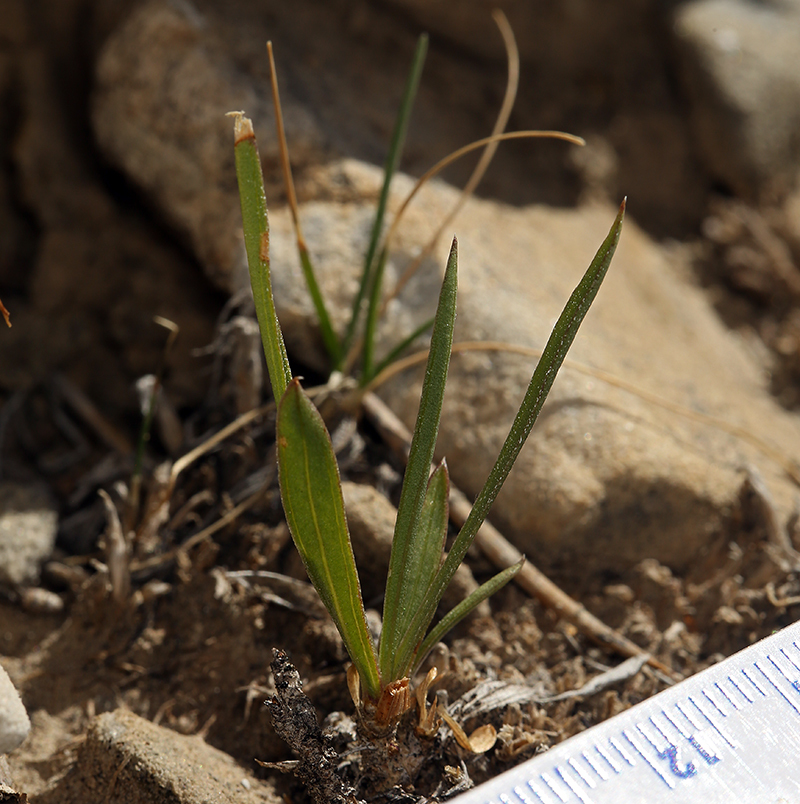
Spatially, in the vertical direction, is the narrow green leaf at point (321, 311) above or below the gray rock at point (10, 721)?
above

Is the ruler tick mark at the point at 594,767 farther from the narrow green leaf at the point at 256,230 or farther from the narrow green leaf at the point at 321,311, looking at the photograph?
the narrow green leaf at the point at 321,311

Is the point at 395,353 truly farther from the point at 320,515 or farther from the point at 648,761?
the point at 648,761

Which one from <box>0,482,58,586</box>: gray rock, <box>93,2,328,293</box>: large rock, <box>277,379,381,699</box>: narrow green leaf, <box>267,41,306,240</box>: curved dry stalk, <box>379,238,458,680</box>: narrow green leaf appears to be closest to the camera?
<box>277,379,381,699</box>: narrow green leaf

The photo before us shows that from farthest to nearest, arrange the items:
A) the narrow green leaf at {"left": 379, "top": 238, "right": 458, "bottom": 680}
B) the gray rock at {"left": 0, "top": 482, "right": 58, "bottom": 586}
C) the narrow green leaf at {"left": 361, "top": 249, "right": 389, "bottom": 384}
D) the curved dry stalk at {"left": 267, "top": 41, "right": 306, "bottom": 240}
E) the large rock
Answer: the large rock < the narrow green leaf at {"left": 361, "top": 249, "right": 389, "bottom": 384} < the gray rock at {"left": 0, "top": 482, "right": 58, "bottom": 586} < the curved dry stalk at {"left": 267, "top": 41, "right": 306, "bottom": 240} < the narrow green leaf at {"left": 379, "top": 238, "right": 458, "bottom": 680}

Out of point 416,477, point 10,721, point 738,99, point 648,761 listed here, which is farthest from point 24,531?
point 738,99

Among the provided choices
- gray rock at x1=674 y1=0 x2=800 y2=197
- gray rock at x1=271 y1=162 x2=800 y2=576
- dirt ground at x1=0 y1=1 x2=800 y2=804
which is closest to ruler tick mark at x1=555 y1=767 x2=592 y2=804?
dirt ground at x1=0 y1=1 x2=800 y2=804

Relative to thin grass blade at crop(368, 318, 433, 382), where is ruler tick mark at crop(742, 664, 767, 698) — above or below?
below

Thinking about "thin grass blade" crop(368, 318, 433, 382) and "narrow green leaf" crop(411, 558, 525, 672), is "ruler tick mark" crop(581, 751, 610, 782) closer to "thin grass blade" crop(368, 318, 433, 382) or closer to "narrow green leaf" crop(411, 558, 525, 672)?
"narrow green leaf" crop(411, 558, 525, 672)

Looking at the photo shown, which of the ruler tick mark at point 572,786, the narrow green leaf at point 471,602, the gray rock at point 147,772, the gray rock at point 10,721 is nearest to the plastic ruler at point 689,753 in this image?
the ruler tick mark at point 572,786
